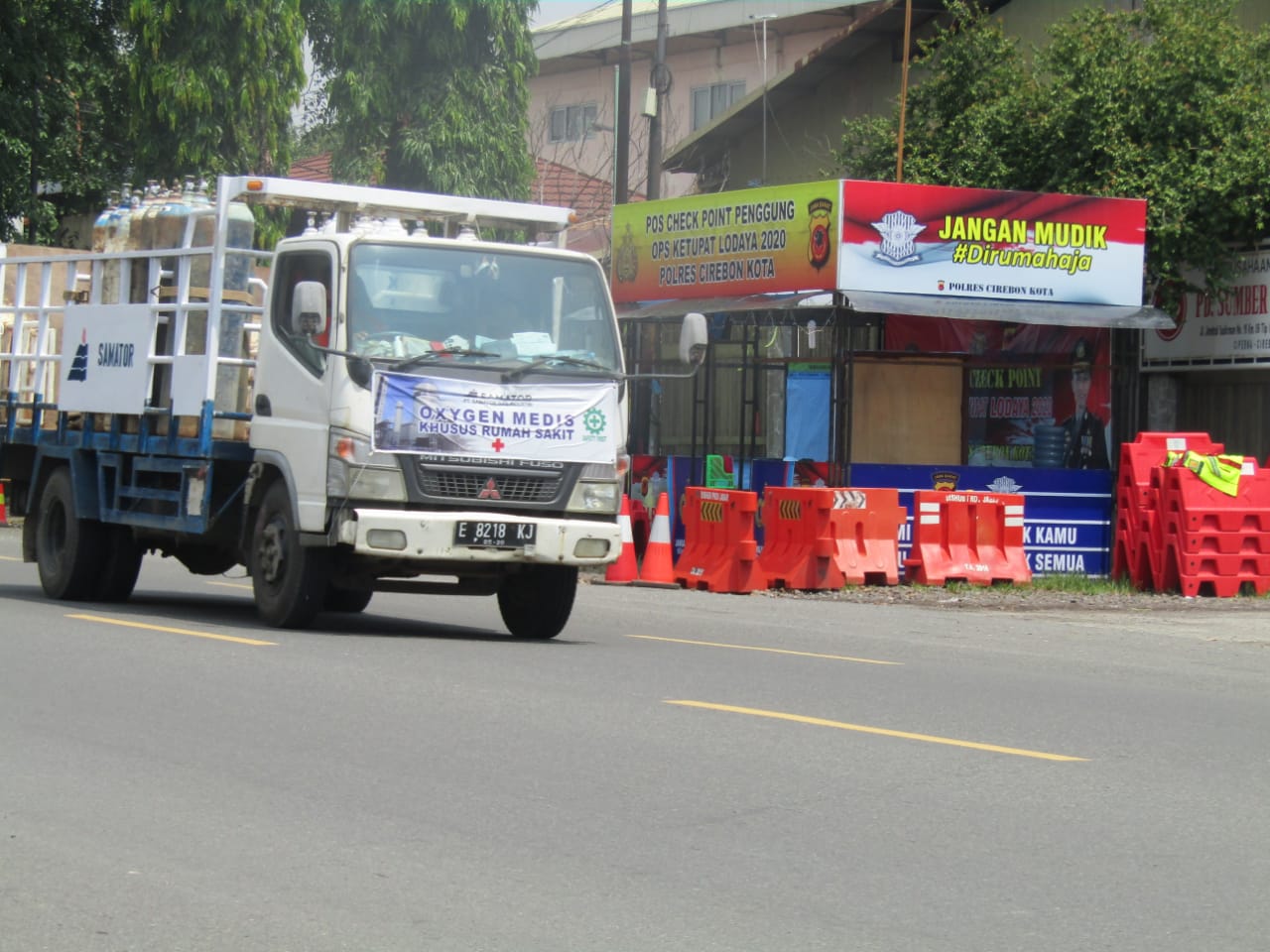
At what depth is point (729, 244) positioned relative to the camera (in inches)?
875

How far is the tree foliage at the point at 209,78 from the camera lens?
32.8m

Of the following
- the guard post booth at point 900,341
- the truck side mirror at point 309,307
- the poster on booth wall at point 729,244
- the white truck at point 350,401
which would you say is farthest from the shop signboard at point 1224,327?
the truck side mirror at point 309,307

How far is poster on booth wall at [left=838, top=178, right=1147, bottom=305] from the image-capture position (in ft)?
66.6

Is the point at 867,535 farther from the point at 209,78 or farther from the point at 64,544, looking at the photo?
the point at 209,78

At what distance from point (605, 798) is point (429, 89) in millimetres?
33677

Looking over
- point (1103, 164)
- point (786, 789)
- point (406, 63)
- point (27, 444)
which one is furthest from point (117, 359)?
point (406, 63)

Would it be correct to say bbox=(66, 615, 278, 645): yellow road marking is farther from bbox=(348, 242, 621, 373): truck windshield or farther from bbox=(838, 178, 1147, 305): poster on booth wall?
bbox=(838, 178, 1147, 305): poster on booth wall

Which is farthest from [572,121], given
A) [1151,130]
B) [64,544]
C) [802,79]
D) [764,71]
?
[64,544]

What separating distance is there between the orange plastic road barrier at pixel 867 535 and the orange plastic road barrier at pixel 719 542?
→ 82 centimetres

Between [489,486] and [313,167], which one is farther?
[313,167]

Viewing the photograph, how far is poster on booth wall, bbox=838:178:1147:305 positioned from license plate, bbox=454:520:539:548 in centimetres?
886

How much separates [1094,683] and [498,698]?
399 cm

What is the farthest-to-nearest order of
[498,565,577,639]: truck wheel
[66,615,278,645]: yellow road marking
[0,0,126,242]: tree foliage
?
[0,0,126,242]: tree foliage
[498,565,577,639]: truck wheel
[66,615,278,645]: yellow road marking

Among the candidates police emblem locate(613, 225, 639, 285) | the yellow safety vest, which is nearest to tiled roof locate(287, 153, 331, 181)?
police emblem locate(613, 225, 639, 285)
